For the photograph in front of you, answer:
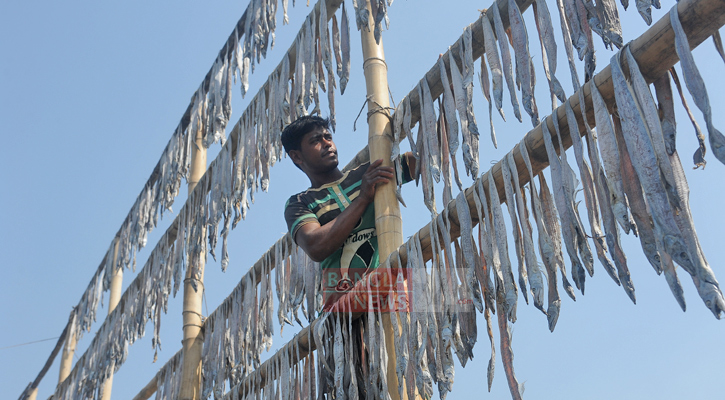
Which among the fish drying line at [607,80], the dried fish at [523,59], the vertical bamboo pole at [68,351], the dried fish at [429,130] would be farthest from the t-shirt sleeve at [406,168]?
the vertical bamboo pole at [68,351]

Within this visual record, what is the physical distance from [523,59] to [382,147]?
789mm

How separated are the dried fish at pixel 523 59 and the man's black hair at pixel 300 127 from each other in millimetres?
1178

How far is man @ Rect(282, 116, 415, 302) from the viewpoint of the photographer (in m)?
2.79

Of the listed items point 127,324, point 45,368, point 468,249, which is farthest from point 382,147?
point 45,368

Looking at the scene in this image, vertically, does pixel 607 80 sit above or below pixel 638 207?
above

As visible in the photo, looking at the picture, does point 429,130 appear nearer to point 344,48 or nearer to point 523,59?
point 523,59

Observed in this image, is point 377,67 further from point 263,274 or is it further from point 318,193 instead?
point 263,274

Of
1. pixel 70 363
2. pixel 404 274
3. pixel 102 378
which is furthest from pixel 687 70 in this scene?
pixel 70 363

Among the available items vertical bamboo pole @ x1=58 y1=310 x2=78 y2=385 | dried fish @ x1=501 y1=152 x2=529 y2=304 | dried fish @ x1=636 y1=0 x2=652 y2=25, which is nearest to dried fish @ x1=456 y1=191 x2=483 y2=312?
dried fish @ x1=501 y1=152 x2=529 y2=304

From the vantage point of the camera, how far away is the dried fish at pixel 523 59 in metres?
2.14

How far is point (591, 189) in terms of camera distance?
1.92 m

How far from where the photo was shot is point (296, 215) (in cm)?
296

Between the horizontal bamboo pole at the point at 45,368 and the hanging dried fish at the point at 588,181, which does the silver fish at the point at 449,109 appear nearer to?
the hanging dried fish at the point at 588,181

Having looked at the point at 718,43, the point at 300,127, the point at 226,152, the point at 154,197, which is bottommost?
the point at 718,43
